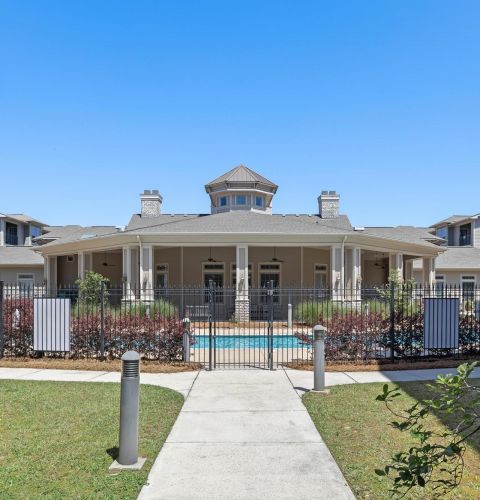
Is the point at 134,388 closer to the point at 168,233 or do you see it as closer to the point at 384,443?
the point at 384,443

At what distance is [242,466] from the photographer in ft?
15.7

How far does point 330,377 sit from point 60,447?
5.97 metres

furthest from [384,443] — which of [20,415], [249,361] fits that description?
[249,361]

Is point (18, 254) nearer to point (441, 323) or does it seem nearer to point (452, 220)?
point (441, 323)

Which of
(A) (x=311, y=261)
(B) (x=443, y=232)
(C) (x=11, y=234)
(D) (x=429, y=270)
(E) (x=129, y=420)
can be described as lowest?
(E) (x=129, y=420)

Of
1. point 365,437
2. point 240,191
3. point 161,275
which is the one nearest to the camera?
point 365,437

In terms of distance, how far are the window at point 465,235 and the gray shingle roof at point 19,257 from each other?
35.2 metres

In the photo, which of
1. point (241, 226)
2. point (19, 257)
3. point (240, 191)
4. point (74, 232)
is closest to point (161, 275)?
point (241, 226)

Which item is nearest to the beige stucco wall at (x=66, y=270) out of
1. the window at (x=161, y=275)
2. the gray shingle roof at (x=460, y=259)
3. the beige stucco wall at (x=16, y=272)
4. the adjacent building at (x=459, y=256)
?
the beige stucco wall at (x=16, y=272)

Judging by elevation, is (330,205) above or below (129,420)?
above

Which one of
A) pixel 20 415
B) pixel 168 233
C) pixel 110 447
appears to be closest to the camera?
pixel 110 447

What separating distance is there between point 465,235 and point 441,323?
3231cm

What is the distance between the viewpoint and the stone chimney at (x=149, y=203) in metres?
30.9

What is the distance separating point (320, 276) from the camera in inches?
1035
